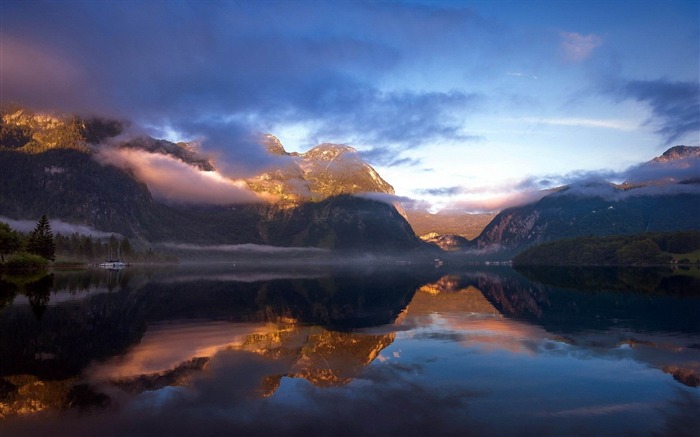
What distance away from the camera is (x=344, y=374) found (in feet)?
83.3

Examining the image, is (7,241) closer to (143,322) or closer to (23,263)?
(23,263)

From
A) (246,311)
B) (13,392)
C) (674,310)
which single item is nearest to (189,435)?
(13,392)

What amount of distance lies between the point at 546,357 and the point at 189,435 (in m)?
23.5

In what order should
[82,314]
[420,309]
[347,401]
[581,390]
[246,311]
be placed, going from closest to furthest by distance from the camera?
[347,401] → [581,390] → [82,314] → [246,311] → [420,309]

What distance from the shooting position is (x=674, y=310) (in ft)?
182

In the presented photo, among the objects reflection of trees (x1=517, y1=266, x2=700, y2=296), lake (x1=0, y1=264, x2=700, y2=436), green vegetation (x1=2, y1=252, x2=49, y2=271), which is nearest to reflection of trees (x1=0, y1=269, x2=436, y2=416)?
lake (x1=0, y1=264, x2=700, y2=436)

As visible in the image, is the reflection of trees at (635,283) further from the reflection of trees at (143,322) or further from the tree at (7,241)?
the tree at (7,241)

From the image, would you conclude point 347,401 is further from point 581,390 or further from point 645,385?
point 645,385

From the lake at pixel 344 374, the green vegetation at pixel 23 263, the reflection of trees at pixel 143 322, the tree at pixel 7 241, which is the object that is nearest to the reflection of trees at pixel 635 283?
the lake at pixel 344 374

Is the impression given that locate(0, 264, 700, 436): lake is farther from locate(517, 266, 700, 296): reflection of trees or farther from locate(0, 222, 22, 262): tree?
locate(0, 222, 22, 262): tree

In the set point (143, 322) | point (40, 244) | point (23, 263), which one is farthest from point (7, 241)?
point (143, 322)

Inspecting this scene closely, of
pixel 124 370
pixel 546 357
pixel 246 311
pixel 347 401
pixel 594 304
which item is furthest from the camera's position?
pixel 594 304

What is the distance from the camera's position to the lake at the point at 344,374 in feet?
59.9

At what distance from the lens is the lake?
18.3 metres
